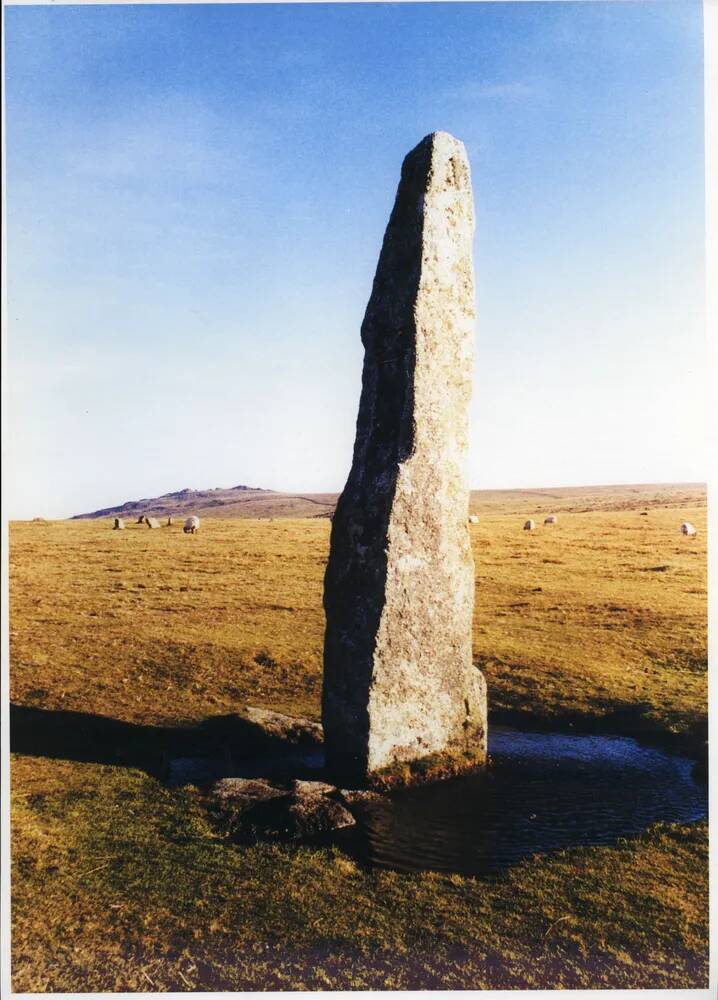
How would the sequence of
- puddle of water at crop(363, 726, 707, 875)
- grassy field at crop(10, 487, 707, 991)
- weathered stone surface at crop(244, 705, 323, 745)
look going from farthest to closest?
weathered stone surface at crop(244, 705, 323, 745) → puddle of water at crop(363, 726, 707, 875) → grassy field at crop(10, 487, 707, 991)

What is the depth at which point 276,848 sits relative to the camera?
7.68m

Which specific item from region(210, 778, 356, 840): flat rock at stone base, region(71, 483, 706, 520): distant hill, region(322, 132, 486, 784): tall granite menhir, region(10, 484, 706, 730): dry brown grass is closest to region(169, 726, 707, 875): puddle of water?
region(210, 778, 356, 840): flat rock at stone base

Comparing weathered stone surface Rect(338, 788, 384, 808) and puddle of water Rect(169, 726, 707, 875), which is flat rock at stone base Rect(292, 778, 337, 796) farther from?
puddle of water Rect(169, 726, 707, 875)

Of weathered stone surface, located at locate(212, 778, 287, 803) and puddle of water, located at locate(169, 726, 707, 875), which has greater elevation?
weathered stone surface, located at locate(212, 778, 287, 803)

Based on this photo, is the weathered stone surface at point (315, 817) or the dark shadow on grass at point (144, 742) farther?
the dark shadow on grass at point (144, 742)

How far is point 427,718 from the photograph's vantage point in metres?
9.32

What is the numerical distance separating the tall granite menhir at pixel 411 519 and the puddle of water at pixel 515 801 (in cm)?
55

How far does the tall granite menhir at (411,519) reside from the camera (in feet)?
29.5

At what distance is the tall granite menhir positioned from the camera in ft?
29.5

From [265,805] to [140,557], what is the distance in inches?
816

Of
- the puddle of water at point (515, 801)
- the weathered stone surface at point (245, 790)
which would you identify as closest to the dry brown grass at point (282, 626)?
the puddle of water at point (515, 801)

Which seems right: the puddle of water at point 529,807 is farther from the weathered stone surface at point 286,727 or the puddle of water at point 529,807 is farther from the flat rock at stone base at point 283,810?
the weathered stone surface at point 286,727

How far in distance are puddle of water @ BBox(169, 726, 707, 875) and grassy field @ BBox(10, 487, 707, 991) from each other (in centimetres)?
29

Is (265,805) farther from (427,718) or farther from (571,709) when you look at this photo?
(571,709)
